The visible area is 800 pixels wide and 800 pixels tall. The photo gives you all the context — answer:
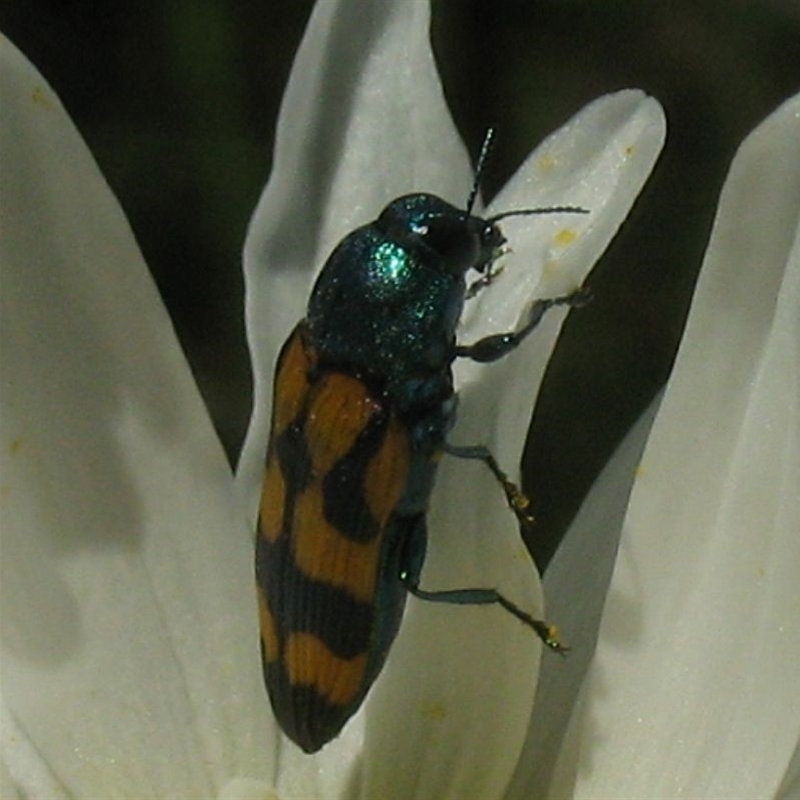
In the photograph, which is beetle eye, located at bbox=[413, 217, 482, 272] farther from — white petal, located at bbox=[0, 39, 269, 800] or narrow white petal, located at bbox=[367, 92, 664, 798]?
white petal, located at bbox=[0, 39, 269, 800]

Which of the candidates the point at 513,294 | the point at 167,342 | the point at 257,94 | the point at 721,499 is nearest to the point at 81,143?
the point at 167,342

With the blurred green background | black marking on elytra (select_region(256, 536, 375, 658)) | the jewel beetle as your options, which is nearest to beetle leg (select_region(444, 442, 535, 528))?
the jewel beetle

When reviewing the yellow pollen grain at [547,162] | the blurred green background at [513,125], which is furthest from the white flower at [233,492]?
→ the blurred green background at [513,125]

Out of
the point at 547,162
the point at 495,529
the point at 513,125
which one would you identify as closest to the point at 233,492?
the point at 495,529

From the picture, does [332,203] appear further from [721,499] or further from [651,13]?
[651,13]

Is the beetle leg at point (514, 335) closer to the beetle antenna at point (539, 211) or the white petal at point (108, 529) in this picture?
the beetle antenna at point (539, 211)
